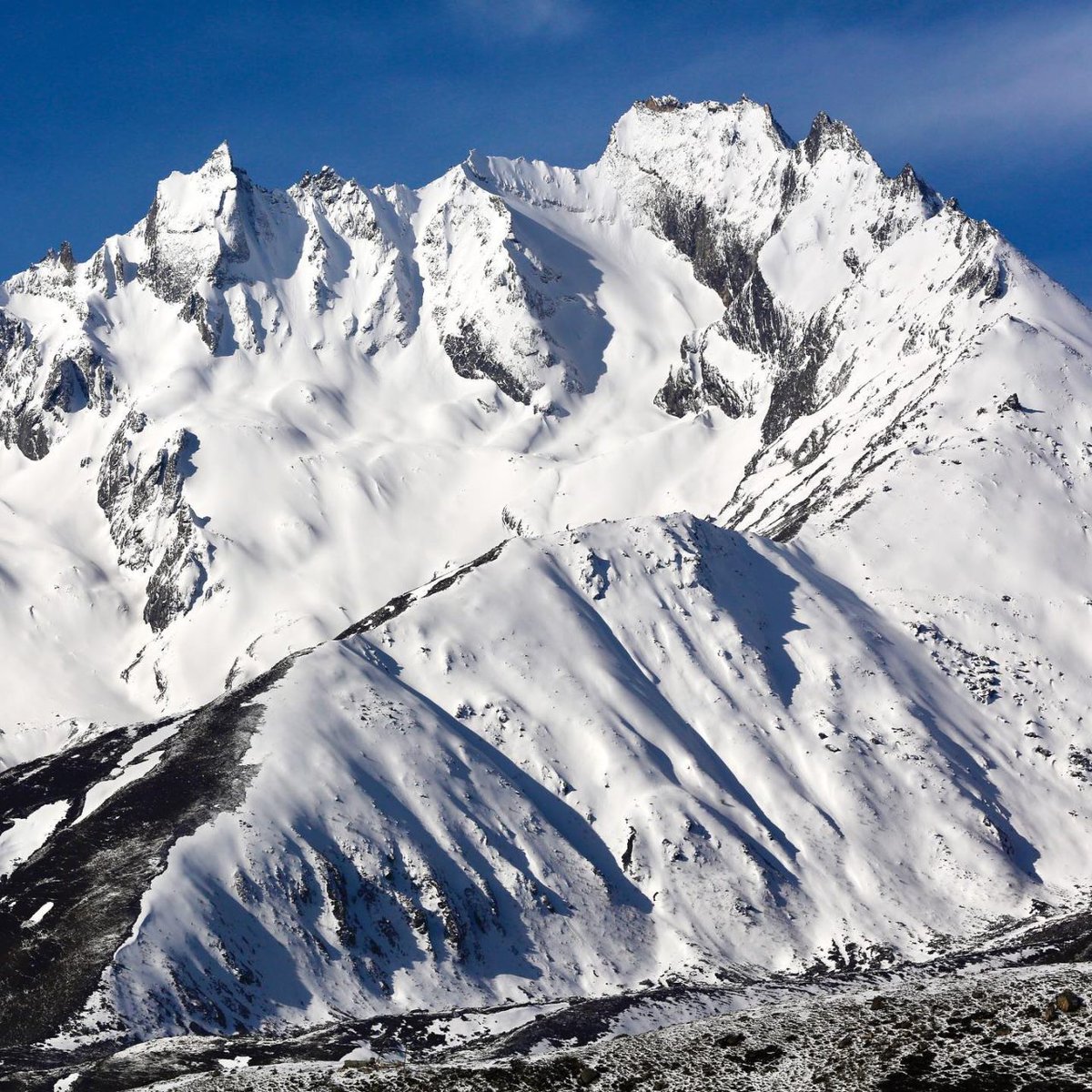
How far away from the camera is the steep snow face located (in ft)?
484

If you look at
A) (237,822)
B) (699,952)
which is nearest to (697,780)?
(699,952)

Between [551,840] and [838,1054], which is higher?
[551,840]

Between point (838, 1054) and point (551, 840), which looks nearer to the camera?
point (838, 1054)

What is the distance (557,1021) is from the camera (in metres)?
104

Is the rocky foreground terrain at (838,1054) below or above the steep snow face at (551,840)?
below

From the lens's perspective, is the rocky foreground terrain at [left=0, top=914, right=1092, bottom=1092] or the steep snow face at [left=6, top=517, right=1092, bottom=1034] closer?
the rocky foreground terrain at [left=0, top=914, right=1092, bottom=1092]

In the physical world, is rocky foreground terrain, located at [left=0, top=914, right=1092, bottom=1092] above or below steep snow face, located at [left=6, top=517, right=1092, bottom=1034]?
below

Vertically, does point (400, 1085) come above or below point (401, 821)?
below

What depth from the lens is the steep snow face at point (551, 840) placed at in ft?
484

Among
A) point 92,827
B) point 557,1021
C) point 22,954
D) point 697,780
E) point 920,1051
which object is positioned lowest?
point 920,1051

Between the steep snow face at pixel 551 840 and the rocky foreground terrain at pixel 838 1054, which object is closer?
the rocky foreground terrain at pixel 838 1054

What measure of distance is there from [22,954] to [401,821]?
44919 mm

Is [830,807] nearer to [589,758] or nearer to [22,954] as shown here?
[589,758]

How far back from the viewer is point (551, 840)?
571 feet
